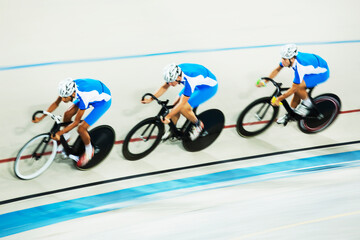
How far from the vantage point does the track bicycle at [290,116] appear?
203 inches

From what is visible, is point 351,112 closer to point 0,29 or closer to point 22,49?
point 22,49

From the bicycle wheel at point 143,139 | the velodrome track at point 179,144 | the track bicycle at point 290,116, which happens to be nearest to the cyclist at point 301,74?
the track bicycle at point 290,116

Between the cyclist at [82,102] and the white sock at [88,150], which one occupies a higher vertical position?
the cyclist at [82,102]

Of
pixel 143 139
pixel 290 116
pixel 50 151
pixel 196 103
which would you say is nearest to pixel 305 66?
pixel 290 116

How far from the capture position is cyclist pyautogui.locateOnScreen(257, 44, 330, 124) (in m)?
4.74

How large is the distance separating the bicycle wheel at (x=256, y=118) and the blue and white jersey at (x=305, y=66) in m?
0.53

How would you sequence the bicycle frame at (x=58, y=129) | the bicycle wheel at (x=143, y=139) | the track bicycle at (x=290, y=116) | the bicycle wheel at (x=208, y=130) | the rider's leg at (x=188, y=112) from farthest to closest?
the track bicycle at (x=290, y=116), the bicycle wheel at (x=208, y=130), the bicycle wheel at (x=143, y=139), the rider's leg at (x=188, y=112), the bicycle frame at (x=58, y=129)

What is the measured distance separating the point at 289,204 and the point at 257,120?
4.30 ft

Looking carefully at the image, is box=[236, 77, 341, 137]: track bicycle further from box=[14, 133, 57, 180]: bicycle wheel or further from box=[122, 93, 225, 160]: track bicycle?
box=[14, 133, 57, 180]: bicycle wheel

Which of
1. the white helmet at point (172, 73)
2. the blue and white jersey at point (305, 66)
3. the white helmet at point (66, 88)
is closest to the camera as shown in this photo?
the white helmet at point (66, 88)

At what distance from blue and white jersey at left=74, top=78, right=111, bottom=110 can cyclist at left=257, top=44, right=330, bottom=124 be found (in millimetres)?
1925

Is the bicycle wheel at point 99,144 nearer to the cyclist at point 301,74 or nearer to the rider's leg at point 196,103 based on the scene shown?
the rider's leg at point 196,103

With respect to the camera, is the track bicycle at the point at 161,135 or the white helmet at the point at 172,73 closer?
the white helmet at the point at 172,73

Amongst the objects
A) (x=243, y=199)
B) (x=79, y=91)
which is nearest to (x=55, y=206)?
(x=79, y=91)
